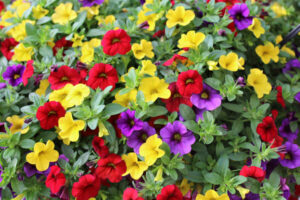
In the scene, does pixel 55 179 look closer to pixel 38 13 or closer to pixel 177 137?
pixel 177 137

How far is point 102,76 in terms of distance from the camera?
52.1 inches

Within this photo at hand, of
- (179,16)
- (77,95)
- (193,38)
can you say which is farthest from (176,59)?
(77,95)

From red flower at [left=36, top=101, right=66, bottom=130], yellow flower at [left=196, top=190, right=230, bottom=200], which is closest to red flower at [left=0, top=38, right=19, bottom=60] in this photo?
red flower at [left=36, top=101, right=66, bottom=130]

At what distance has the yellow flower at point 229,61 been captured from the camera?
128 cm

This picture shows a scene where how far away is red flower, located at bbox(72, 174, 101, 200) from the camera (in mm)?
1176

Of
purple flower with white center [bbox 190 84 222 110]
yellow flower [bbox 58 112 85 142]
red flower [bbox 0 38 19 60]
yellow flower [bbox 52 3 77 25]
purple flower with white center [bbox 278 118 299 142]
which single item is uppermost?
yellow flower [bbox 52 3 77 25]

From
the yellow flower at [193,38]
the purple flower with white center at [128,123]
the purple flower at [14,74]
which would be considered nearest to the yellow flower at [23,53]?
the purple flower at [14,74]

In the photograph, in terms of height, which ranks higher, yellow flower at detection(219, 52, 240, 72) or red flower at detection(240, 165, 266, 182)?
yellow flower at detection(219, 52, 240, 72)

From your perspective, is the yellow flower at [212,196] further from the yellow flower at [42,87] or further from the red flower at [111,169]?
the yellow flower at [42,87]

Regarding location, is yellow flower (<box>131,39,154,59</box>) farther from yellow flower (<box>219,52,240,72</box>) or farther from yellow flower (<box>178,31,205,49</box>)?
yellow flower (<box>219,52,240,72</box>)

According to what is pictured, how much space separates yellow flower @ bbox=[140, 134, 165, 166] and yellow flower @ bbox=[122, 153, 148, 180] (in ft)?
0.19

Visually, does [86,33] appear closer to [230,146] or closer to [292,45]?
[230,146]

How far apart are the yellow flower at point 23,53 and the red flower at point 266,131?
1.15 metres

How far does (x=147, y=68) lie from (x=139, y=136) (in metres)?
0.29
